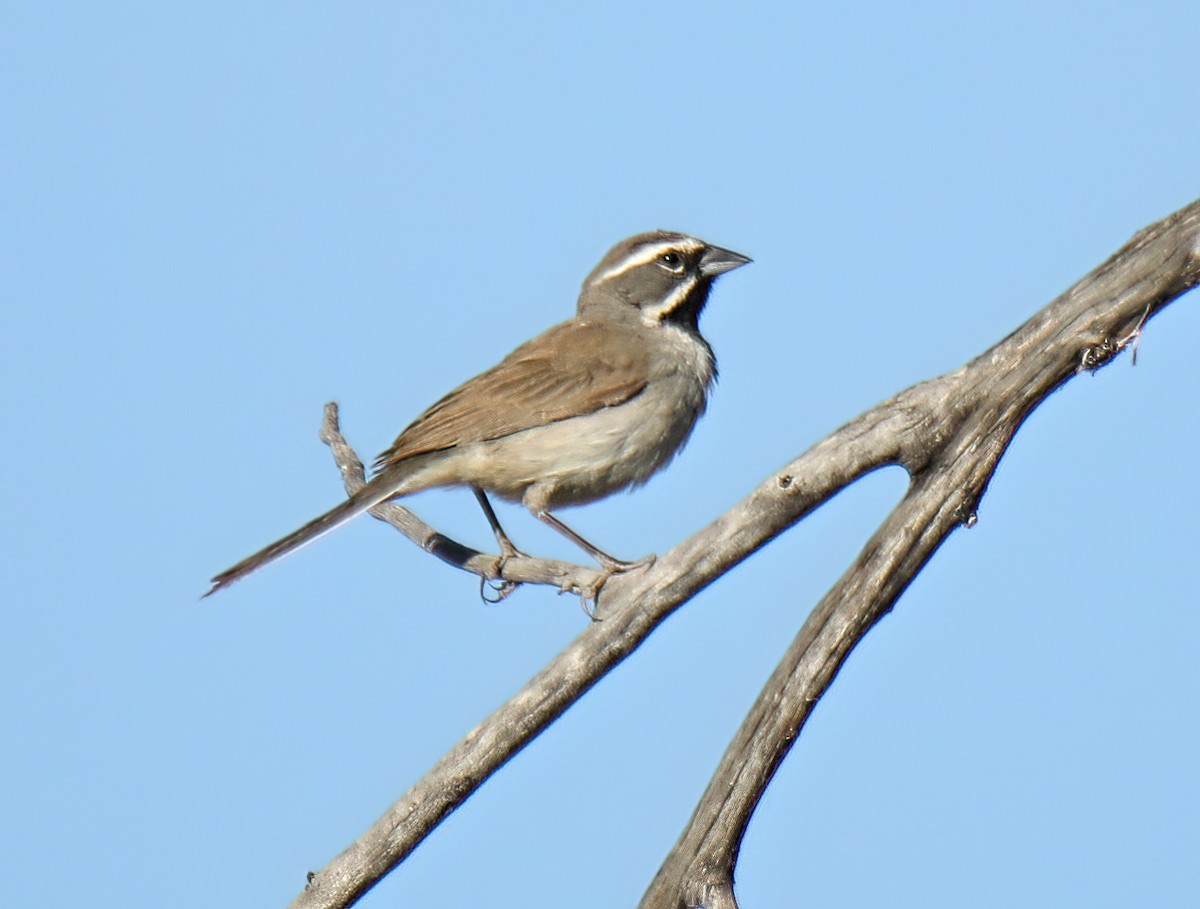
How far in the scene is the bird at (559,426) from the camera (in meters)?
7.91

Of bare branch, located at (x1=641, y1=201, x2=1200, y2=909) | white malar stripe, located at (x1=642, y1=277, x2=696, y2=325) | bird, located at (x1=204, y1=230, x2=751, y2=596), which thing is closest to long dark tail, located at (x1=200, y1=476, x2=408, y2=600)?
bird, located at (x1=204, y1=230, x2=751, y2=596)

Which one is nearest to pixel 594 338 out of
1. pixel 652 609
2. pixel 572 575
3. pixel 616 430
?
pixel 616 430

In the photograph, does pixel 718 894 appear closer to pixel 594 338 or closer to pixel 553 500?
pixel 553 500

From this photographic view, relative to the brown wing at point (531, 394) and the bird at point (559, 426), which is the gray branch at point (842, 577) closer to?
the bird at point (559, 426)

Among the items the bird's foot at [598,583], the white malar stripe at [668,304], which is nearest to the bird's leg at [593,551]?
the bird's foot at [598,583]

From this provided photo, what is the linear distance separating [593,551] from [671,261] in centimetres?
233

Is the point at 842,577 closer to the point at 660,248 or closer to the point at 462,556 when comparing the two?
the point at 462,556

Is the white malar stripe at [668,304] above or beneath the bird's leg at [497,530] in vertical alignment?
above

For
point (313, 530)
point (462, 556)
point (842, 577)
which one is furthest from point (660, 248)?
point (842, 577)

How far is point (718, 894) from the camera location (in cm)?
532

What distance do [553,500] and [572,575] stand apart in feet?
3.27

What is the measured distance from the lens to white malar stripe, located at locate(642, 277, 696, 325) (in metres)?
9.02

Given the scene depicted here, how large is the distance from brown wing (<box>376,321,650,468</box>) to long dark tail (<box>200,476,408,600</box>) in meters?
0.42

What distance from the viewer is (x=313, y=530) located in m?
7.11
